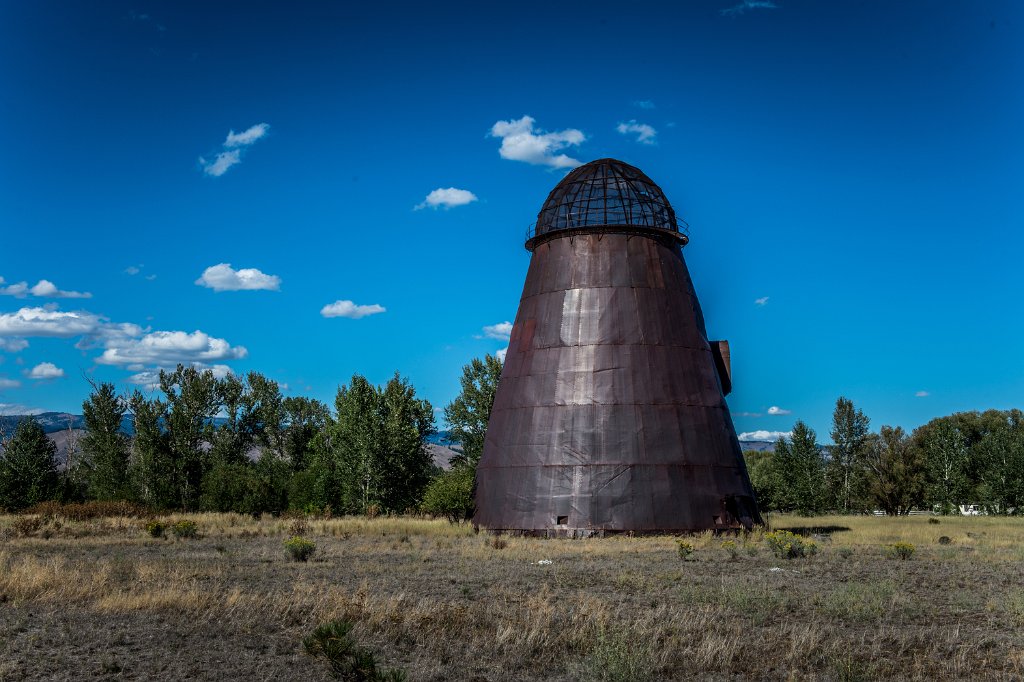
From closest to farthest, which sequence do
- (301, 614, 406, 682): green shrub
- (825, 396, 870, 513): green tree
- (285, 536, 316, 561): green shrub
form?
(301, 614, 406, 682): green shrub, (285, 536, 316, 561): green shrub, (825, 396, 870, 513): green tree

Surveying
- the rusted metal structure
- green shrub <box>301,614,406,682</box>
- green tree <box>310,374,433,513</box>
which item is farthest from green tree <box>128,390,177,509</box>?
green shrub <box>301,614,406,682</box>

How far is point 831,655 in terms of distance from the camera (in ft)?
37.4

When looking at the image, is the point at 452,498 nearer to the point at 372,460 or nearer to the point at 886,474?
the point at 372,460

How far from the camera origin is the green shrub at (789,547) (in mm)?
24250

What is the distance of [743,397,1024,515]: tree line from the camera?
6675 cm

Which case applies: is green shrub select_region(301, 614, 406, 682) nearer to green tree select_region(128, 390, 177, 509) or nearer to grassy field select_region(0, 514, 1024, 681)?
grassy field select_region(0, 514, 1024, 681)

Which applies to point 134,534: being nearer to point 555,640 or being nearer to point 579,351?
point 579,351

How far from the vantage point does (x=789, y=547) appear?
24.2m

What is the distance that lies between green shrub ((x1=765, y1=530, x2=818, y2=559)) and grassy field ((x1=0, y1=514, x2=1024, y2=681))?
1.17ft

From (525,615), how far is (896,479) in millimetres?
68261

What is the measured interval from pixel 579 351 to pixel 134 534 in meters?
19.7

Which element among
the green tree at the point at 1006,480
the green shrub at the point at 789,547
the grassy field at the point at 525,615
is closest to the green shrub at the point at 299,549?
the grassy field at the point at 525,615

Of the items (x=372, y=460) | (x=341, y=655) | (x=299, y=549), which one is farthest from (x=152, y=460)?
(x=341, y=655)

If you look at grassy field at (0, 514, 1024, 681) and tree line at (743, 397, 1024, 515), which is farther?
tree line at (743, 397, 1024, 515)
